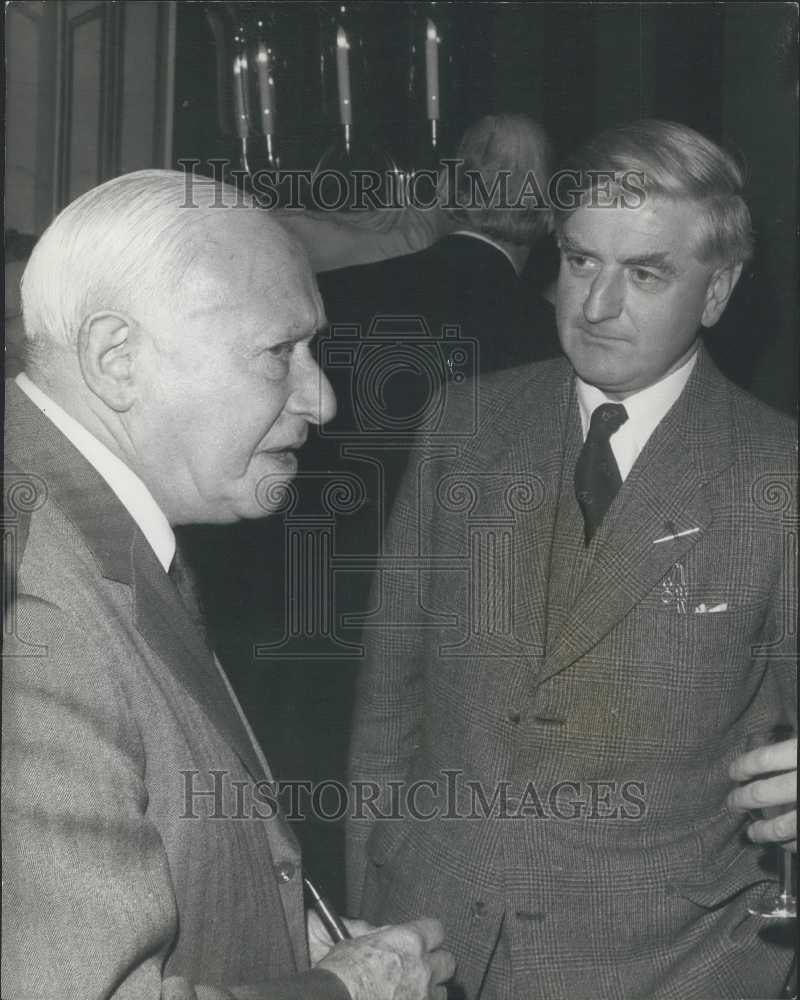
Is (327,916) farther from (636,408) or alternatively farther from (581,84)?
(581,84)

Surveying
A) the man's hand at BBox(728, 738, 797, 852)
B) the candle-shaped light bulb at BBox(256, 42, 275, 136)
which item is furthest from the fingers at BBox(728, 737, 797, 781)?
the candle-shaped light bulb at BBox(256, 42, 275, 136)

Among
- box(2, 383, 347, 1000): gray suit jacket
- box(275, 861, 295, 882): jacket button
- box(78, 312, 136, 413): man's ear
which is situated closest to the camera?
box(2, 383, 347, 1000): gray suit jacket

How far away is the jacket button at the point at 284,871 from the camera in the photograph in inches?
53.9

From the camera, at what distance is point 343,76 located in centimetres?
145

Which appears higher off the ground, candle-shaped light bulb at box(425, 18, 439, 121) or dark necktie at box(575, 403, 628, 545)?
candle-shaped light bulb at box(425, 18, 439, 121)

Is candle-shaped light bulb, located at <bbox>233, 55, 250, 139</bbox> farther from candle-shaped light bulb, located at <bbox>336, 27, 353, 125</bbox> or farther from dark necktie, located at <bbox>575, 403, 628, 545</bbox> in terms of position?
dark necktie, located at <bbox>575, 403, 628, 545</bbox>

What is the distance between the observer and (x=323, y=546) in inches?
56.5

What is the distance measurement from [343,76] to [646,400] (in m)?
0.56

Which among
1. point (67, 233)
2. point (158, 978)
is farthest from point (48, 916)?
point (67, 233)

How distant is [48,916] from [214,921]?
0.22 meters

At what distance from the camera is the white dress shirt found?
1447 millimetres

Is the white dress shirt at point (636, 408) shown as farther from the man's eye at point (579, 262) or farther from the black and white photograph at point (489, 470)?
the man's eye at point (579, 262)

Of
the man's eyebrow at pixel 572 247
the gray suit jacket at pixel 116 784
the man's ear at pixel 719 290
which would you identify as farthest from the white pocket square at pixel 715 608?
the gray suit jacket at pixel 116 784

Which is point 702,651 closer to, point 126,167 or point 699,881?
point 699,881
